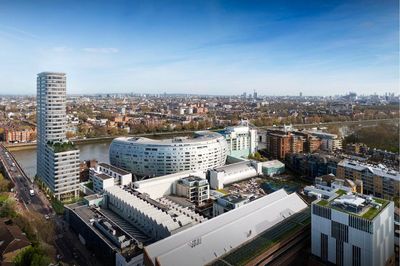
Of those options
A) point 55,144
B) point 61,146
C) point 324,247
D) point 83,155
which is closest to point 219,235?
point 324,247

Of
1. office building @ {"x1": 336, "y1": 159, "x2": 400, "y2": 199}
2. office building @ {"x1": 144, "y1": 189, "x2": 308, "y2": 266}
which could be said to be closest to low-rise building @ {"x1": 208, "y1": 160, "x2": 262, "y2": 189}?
office building @ {"x1": 336, "y1": 159, "x2": 400, "y2": 199}

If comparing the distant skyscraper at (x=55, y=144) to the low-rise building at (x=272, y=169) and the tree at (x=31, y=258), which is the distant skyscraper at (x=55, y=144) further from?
the low-rise building at (x=272, y=169)

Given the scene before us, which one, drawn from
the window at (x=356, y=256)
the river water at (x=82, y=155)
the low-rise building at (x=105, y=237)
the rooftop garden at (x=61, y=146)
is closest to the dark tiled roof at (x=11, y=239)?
the low-rise building at (x=105, y=237)

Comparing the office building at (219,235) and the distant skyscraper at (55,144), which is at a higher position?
the distant skyscraper at (55,144)

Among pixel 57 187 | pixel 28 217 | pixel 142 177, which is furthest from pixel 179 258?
pixel 142 177

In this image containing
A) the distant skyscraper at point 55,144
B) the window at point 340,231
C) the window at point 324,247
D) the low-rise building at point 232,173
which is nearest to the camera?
the window at point 340,231

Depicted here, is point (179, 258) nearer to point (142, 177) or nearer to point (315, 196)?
point (315, 196)
